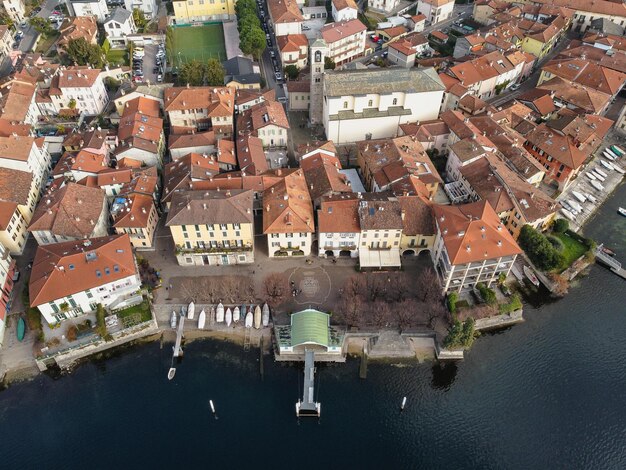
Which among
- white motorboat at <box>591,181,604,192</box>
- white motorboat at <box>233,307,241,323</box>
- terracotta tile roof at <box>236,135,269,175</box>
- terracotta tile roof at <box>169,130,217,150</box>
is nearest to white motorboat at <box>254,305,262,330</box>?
white motorboat at <box>233,307,241,323</box>

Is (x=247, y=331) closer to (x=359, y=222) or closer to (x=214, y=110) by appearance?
(x=359, y=222)

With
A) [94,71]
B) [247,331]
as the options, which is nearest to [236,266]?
[247,331]

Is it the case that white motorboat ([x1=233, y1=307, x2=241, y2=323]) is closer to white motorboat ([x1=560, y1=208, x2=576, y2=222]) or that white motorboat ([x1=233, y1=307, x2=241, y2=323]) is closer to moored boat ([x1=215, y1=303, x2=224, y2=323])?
moored boat ([x1=215, y1=303, x2=224, y2=323])

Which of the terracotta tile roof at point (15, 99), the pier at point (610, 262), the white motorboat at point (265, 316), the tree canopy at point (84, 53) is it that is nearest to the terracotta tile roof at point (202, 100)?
the tree canopy at point (84, 53)

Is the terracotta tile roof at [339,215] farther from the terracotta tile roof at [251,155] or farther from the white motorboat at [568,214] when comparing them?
the white motorboat at [568,214]

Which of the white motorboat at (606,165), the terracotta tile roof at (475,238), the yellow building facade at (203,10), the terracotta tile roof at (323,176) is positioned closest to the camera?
the terracotta tile roof at (475,238)

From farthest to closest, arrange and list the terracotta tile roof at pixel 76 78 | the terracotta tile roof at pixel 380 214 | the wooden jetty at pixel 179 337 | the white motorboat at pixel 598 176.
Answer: the terracotta tile roof at pixel 76 78
the white motorboat at pixel 598 176
the terracotta tile roof at pixel 380 214
the wooden jetty at pixel 179 337

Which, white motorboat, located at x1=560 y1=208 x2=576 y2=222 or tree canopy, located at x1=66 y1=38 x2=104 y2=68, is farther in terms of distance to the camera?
tree canopy, located at x1=66 y1=38 x2=104 y2=68
